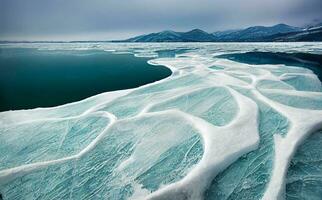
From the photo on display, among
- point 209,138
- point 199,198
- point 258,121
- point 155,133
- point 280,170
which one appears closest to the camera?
point 199,198

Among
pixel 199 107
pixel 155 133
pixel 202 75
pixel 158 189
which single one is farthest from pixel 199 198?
pixel 202 75

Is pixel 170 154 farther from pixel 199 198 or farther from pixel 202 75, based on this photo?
pixel 202 75

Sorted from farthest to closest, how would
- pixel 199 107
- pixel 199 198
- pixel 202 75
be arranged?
pixel 202 75 → pixel 199 107 → pixel 199 198

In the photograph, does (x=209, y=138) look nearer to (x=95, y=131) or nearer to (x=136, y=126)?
(x=136, y=126)

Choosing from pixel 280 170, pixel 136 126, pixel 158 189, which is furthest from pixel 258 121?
pixel 158 189

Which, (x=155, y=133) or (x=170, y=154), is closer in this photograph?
(x=170, y=154)

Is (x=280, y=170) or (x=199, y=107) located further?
(x=199, y=107)
